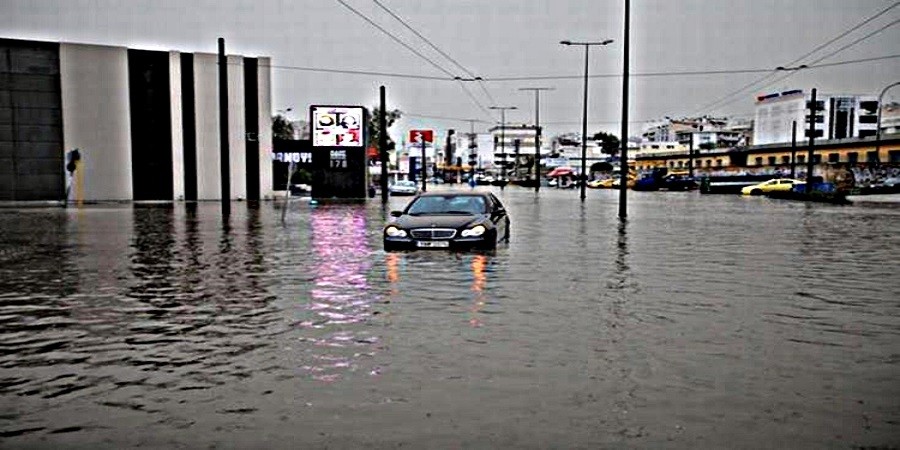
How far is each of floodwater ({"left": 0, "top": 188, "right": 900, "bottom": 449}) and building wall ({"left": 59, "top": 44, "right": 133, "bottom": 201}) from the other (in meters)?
34.5

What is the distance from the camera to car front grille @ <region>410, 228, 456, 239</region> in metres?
15.5

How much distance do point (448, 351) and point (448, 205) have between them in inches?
398

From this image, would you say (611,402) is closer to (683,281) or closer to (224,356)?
(224,356)

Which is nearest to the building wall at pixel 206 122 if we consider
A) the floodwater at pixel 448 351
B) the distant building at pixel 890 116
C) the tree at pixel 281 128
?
the floodwater at pixel 448 351

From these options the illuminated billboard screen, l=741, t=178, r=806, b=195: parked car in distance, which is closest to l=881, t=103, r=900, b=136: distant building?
l=741, t=178, r=806, b=195: parked car in distance

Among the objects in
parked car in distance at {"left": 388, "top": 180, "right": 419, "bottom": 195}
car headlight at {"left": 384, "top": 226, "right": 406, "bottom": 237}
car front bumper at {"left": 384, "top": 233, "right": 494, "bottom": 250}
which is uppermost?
car headlight at {"left": 384, "top": 226, "right": 406, "bottom": 237}

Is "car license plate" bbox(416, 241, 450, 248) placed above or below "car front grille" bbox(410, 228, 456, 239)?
below

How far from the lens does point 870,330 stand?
337 inches

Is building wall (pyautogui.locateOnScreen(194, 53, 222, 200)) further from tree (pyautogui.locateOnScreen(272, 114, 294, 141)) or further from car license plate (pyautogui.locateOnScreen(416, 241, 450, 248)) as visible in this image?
tree (pyautogui.locateOnScreen(272, 114, 294, 141))

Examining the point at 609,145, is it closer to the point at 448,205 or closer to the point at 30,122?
the point at 30,122

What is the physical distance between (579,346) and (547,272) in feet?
19.0

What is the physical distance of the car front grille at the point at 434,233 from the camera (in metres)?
15.5

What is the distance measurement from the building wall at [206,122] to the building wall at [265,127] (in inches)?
120

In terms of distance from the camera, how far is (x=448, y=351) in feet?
24.2
